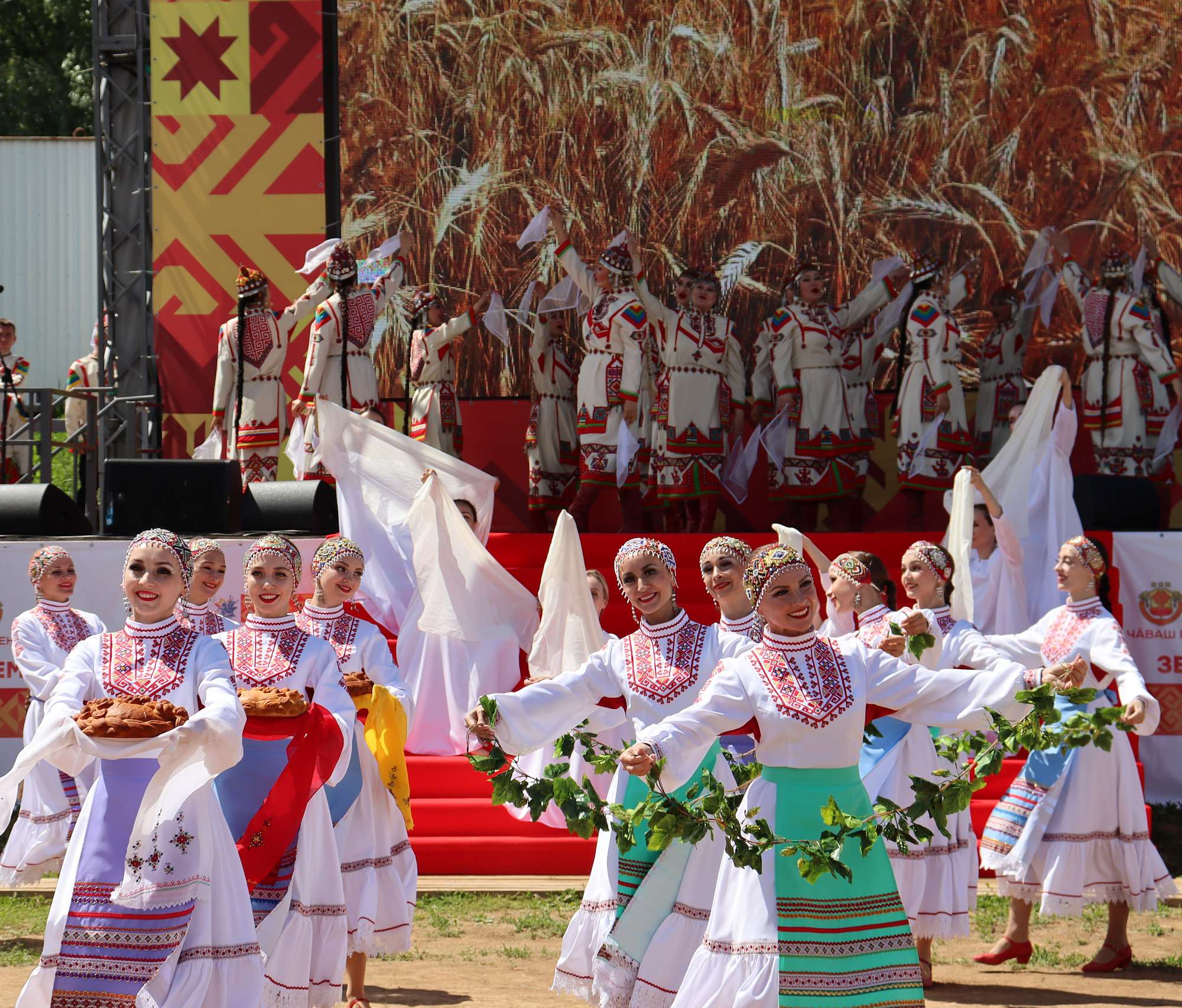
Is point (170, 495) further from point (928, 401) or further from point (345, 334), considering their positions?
point (928, 401)

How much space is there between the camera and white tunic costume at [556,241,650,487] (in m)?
9.20

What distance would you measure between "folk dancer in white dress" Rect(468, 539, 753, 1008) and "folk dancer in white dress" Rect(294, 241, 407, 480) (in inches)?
207

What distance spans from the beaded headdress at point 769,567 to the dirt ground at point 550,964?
2023 mm

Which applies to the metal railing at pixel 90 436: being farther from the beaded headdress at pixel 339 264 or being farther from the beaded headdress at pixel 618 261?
the beaded headdress at pixel 618 261

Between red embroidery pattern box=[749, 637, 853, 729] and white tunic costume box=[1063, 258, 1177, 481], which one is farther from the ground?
white tunic costume box=[1063, 258, 1177, 481]

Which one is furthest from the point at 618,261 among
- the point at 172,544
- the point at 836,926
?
the point at 836,926

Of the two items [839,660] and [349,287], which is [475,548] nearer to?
[349,287]

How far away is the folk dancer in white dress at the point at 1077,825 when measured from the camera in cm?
540

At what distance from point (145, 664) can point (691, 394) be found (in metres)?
5.99

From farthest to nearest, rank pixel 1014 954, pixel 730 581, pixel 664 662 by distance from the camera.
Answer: pixel 1014 954 < pixel 730 581 < pixel 664 662

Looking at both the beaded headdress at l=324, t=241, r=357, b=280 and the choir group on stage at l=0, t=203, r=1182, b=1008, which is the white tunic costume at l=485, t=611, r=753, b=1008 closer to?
the choir group on stage at l=0, t=203, r=1182, b=1008

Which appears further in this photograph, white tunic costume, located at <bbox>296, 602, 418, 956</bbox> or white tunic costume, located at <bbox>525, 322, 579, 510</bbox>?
white tunic costume, located at <bbox>525, 322, 579, 510</bbox>

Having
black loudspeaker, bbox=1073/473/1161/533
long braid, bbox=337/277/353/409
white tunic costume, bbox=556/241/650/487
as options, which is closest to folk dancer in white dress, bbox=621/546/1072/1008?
black loudspeaker, bbox=1073/473/1161/533

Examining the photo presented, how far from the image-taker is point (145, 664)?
379 centimetres
